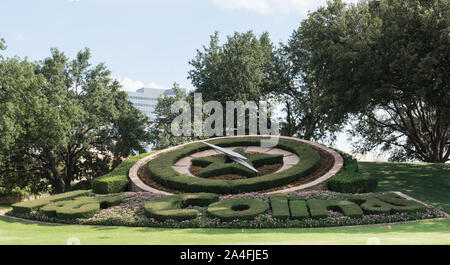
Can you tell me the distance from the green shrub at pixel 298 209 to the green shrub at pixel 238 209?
0.85 meters

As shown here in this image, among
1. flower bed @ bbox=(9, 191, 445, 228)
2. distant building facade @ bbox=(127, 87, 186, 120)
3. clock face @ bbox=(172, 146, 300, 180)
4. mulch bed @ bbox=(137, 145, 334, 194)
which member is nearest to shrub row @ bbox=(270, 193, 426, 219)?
flower bed @ bbox=(9, 191, 445, 228)

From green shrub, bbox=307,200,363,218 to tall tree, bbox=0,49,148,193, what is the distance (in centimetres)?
1551

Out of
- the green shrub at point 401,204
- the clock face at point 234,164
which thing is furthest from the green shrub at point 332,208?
the clock face at point 234,164

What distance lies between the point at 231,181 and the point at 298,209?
14.1 feet

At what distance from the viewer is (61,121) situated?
22578 millimetres

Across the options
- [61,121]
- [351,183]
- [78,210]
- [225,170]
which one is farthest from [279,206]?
[61,121]

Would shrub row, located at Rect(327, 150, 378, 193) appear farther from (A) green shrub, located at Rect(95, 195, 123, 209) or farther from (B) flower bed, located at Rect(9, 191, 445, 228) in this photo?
(A) green shrub, located at Rect(95, 195, 123, 209)

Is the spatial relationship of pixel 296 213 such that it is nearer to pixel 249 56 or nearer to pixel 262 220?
pixel 262 220

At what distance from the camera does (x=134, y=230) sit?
1166cm

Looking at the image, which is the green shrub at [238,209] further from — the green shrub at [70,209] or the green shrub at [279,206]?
the green shrub at [70,209]

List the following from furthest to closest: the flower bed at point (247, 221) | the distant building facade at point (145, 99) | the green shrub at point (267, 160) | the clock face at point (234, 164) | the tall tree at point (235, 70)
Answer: the distant building facade at point (145, 99) < the tall tree at point (235, 70) < the green shrub at point (267, 160) < the clock face at point (234, 164) < the flower bed at point (247, 221)

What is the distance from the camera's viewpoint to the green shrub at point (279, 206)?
1195cm

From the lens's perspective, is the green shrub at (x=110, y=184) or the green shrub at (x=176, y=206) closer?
the green shrub at (x=176, y=206)
